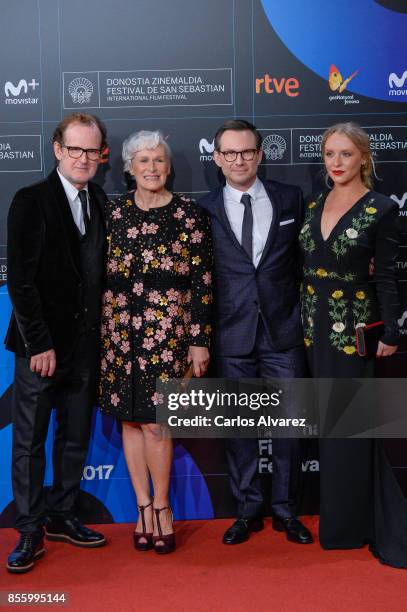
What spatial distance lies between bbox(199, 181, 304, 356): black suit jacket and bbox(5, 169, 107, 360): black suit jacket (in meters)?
0.65

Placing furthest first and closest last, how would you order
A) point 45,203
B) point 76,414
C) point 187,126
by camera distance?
point 187,126 → point 76,414 → point 45,203

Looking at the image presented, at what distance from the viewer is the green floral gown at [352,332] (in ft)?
10.7

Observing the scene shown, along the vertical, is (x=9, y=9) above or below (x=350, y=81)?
above

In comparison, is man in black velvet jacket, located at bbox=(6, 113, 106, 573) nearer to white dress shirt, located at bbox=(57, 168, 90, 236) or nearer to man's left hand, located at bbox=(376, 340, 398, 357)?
white dress shirt, located at bbox=(57, 168, 90, 236)

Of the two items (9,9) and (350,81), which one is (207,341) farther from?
(9,9)

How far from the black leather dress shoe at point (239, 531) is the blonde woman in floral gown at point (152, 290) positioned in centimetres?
30

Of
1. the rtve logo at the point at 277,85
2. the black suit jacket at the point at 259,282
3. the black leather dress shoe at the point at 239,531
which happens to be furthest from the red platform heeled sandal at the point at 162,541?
the rtve logo at the point at 277,85

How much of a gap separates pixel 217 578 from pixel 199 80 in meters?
2.34

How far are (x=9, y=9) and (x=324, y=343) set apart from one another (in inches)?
86.9

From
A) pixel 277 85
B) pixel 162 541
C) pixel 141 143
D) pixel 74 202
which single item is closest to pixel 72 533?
pixel 162 541

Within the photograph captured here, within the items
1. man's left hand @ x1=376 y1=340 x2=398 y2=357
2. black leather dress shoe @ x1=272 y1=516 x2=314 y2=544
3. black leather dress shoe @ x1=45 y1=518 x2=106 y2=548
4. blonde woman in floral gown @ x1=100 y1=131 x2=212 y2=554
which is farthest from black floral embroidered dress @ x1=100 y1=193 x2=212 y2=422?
black leather dress shoe @ x1=272 y1=516 x2=314 y2=544

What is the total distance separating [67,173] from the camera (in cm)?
338

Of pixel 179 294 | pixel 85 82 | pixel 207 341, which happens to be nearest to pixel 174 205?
pixel 179 294

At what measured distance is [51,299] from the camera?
3.33 metres
